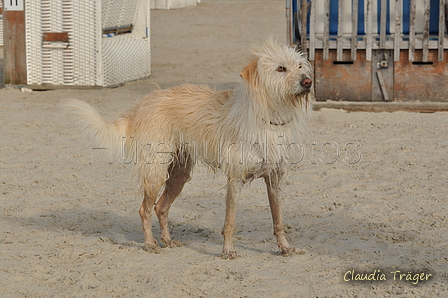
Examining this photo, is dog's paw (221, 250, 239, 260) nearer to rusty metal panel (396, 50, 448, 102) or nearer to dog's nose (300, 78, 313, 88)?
dog's nose (300, 78, 313, 88)

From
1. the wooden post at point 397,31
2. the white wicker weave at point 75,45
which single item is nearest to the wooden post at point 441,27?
the wooden post at point 397,31

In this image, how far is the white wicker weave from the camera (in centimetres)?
1178

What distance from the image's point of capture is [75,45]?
39.3ft

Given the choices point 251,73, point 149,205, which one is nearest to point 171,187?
point 149,205

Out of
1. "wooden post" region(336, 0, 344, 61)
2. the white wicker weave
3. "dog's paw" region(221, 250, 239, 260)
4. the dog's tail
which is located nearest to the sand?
"dog's paw" region(221, 250, 239, 260)

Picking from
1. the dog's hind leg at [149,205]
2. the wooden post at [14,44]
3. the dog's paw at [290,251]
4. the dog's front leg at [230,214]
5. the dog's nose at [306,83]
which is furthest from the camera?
the wooden post at [14,44]

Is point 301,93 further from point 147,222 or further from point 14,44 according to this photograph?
point 14,44

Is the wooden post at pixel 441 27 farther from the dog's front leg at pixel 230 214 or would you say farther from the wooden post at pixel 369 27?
the dog's front leg at pixel 230 214

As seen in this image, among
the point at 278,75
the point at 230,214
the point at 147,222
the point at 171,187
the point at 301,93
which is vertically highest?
the point at 278,75

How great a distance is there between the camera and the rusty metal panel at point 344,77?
1023cm

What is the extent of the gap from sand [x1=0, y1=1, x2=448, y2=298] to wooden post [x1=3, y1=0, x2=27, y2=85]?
2398 mm

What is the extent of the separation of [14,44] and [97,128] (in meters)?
8.15

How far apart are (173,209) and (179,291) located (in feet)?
6.68

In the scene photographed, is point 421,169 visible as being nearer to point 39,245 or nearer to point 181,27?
point 39,245
